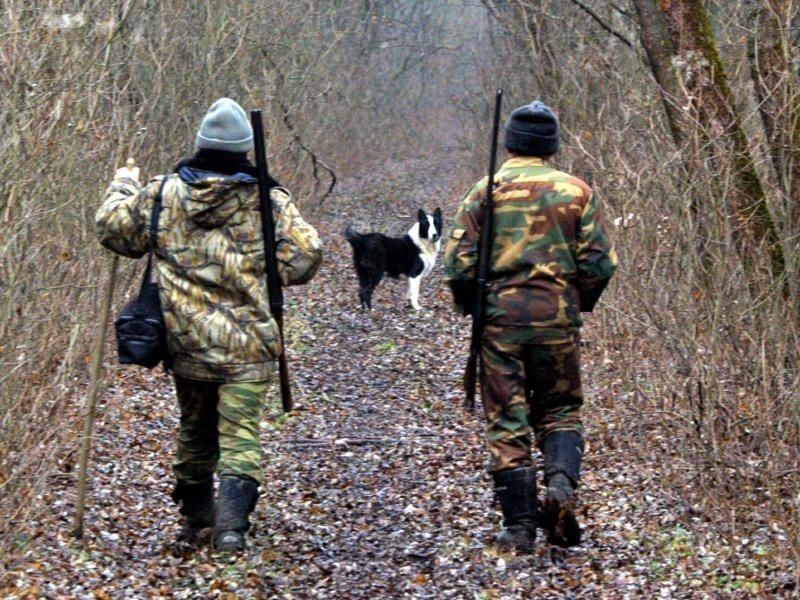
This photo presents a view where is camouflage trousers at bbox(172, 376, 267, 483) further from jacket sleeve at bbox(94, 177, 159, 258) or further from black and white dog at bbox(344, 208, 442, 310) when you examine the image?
black and white dog at bbox(344, 208, 442, 310)

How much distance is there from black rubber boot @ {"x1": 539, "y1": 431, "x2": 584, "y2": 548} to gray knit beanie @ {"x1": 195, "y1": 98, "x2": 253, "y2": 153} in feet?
7.59

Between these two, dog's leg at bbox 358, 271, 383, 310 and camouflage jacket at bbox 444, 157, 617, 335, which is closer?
camouflage jacket at bbox 444, 157, 617, 335

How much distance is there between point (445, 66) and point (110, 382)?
37214mm

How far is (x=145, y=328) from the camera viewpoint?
244 inches

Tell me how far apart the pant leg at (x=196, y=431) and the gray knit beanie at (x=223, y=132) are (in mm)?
1251

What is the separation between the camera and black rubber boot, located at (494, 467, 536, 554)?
6.45 m

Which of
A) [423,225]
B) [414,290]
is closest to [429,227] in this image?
[423,225]

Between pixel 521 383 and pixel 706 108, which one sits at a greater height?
pixel 706 108

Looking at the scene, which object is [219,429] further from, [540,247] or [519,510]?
[540,247]

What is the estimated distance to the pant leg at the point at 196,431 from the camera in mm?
6438

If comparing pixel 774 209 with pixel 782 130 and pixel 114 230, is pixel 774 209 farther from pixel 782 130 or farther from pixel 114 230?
pixel 114 230

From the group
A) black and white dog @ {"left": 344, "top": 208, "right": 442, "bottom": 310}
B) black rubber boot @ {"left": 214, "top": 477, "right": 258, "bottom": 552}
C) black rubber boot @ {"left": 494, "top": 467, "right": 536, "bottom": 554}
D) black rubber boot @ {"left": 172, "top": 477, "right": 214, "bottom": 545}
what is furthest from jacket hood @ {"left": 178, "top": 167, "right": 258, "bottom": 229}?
black and white dog @ {"left": 344, "top": 208, "right": 442, "bottom": 310}

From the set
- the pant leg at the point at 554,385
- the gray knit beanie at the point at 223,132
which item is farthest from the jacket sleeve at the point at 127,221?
the pant leg at the point at 554,385

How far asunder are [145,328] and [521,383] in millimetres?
2022
